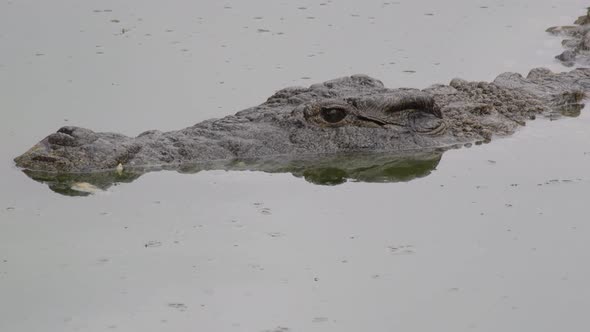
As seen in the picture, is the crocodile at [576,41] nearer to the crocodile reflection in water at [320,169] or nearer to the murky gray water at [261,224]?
the murky gray water at [261,224]

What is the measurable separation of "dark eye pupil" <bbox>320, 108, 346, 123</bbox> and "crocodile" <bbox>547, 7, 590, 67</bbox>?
13.0ft

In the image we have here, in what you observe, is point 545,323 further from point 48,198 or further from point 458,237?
point 48,198

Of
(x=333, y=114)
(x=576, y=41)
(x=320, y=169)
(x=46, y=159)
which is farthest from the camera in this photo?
(x=576, y=41)

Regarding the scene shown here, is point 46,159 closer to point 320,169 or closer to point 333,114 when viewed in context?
point 320,169

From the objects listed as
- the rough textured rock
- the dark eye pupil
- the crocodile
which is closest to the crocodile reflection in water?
the rough textured rock

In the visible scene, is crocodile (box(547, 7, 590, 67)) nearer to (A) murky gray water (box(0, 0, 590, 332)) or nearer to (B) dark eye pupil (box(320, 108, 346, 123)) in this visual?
(A) murky gray water (box(0, 0, 590, 332))

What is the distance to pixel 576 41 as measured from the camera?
13008 millimetres

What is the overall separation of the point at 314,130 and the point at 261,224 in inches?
68.4

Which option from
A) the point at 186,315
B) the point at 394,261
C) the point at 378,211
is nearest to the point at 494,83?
the point at 378,211

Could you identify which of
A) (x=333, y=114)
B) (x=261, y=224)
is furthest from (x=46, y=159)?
(x=333, y=114)

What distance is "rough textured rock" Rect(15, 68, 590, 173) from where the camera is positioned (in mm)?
8453

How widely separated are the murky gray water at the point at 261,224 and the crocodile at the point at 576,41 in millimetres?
325

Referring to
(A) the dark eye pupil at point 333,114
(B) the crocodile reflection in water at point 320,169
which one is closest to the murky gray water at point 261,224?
(B) the crocodile reflection in water at point 320,169

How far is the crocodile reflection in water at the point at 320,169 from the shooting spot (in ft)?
27.2
